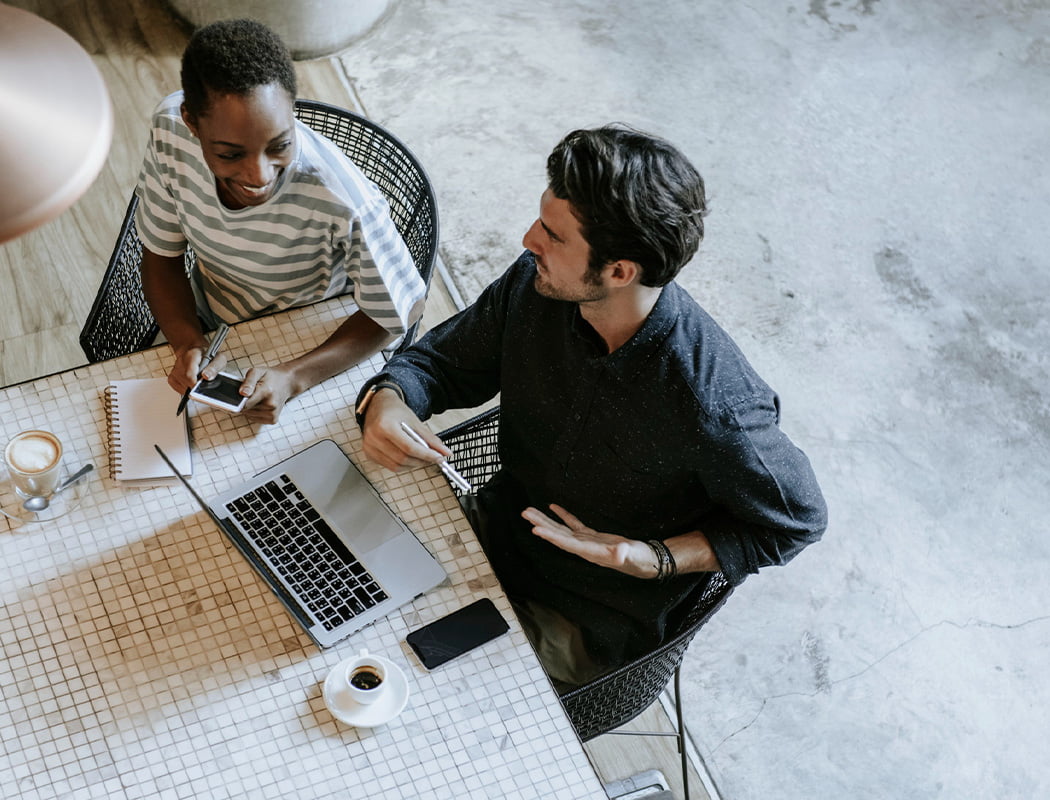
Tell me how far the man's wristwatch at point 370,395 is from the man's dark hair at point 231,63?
47 centimetres

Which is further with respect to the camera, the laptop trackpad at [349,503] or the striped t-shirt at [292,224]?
the striped t-shirt at [292,224]

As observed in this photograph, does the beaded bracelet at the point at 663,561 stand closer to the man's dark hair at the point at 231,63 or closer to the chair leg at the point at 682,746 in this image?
the chair leg at the point at 682,746

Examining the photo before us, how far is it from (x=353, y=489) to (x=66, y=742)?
0.52 metres

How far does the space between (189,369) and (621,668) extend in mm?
820

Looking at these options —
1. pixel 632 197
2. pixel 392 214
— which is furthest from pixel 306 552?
pixel 392 214

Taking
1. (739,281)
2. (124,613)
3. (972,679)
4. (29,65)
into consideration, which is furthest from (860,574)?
(29,65)

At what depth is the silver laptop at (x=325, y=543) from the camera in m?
1.55

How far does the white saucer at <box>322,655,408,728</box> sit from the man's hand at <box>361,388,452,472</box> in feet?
1.03

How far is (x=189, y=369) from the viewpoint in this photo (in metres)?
1.72

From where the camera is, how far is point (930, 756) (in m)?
2.43

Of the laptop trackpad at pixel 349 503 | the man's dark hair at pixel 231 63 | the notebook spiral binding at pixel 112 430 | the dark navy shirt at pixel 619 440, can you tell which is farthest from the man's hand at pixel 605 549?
the man's dark hair at pixel 231 63

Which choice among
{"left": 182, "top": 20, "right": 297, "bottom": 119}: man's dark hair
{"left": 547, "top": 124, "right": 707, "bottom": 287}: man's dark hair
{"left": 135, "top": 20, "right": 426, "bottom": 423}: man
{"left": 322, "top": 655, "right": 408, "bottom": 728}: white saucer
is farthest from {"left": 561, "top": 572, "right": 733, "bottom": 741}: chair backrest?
{"left": 182, "top": 20, "right": 297, "bottom": 119}: man's dark hair

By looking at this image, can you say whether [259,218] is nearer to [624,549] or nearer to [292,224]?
[292,224]

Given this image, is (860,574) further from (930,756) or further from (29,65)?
(29,65)
